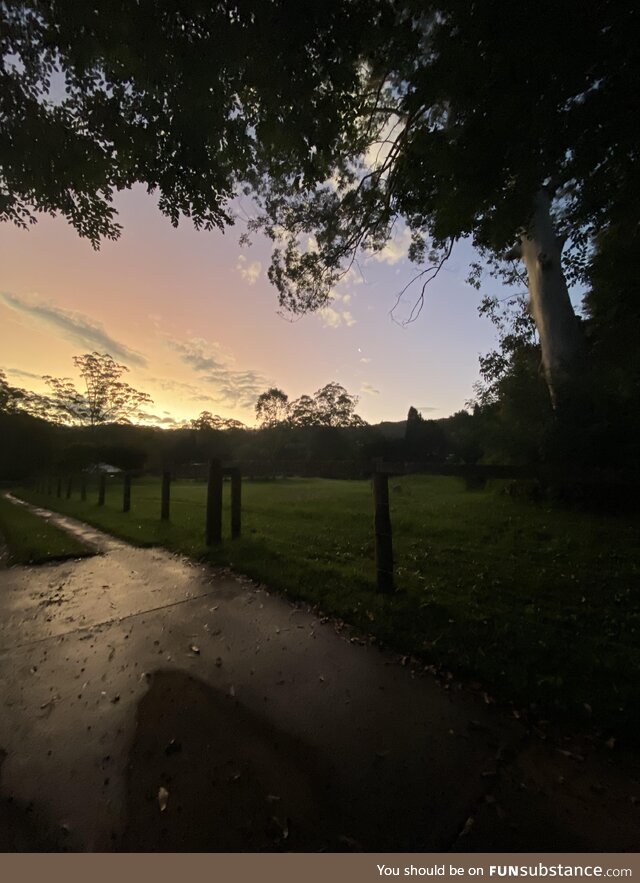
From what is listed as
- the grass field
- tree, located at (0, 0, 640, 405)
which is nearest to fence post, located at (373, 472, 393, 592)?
the grass field

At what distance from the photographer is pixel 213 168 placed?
4.50 metres

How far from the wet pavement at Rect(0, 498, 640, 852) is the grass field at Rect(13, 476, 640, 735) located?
1.69 feet

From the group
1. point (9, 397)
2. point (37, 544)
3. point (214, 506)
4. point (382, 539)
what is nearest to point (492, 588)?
point (382, 539)

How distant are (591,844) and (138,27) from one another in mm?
6824

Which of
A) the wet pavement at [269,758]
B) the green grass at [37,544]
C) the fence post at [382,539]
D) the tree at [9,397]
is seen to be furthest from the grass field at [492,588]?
the tree at [9,397]

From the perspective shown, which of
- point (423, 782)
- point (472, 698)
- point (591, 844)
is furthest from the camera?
point (472, 698)

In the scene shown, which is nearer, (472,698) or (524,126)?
(472,698)

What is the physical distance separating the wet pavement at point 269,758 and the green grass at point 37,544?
3.60 meters

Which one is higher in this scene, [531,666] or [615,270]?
[615,270]

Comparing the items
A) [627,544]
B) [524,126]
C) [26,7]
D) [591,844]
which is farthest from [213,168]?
[627,544]

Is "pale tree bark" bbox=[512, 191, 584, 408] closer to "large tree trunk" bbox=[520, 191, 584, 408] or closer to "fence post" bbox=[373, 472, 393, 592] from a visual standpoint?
"large tree trunk" bbox=[520, 191, 584, 408]

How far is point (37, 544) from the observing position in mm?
7855

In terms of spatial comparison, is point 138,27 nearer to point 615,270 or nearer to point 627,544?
point 615,270

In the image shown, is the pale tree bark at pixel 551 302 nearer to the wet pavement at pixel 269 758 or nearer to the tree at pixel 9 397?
the wet pavement at pixel 269 758
